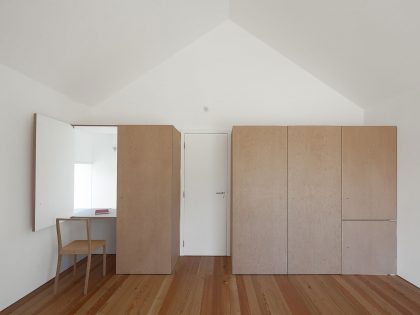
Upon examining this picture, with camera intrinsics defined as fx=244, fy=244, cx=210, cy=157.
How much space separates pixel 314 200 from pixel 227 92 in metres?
2.11

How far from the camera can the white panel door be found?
3.98 metres

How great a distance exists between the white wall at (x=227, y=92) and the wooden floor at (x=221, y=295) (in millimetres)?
2283

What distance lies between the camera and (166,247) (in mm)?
3211

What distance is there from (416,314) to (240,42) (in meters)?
4.05

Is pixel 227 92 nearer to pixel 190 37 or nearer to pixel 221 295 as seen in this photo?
pixel 190 37

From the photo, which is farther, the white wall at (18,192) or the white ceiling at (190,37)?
the white wall at (18,192)

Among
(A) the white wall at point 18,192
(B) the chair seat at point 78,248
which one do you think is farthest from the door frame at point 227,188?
(A) the white wall at point 18,192

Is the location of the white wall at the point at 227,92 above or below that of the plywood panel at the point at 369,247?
above

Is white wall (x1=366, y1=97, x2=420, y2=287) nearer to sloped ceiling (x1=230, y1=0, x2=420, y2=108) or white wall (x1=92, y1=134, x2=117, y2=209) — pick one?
sloped ceiling (x1=230, y1=0, x2=420, y2=108)

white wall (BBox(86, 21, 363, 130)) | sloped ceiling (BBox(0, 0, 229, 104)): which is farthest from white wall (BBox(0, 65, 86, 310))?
white wall (BBox(86, 21, 363, 130))

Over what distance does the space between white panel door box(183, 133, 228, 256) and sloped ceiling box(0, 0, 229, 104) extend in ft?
4.75

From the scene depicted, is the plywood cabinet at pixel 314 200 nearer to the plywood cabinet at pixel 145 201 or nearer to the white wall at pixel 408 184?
the white wall at pixel 408 184

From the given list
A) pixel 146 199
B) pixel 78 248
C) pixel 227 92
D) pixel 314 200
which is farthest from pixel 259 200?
pixel 78 248

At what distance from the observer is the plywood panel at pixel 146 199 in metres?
3.22
